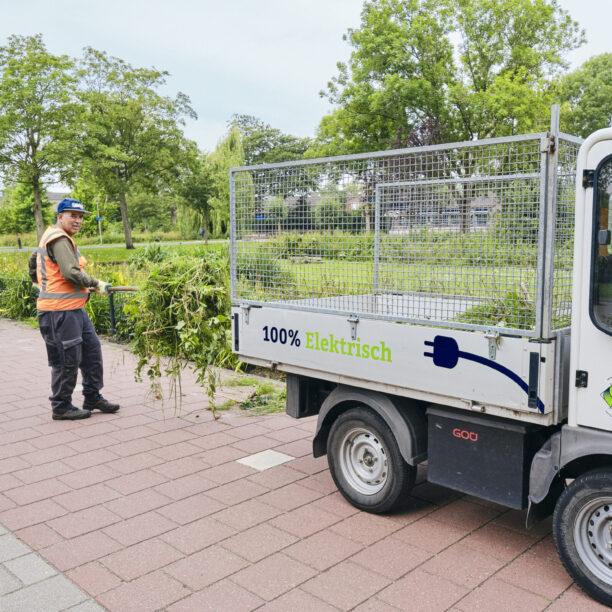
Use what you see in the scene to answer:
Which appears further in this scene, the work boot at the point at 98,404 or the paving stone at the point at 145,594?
the work boot at the point at 98,404

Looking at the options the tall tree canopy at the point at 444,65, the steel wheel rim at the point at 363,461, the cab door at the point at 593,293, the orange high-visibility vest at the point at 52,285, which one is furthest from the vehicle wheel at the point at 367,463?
the tall tree canopy at the point at 444,65

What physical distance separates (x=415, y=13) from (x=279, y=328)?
26524mm

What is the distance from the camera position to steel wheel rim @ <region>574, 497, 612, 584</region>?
3047 mm

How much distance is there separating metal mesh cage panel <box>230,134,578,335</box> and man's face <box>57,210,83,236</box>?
2068mm

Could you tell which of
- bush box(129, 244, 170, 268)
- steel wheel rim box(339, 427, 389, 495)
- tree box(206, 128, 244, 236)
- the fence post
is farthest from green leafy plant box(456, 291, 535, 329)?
tree box(206, 128, 244, 236)

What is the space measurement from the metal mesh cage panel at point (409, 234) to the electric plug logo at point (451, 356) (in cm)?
11

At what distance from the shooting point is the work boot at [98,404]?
256 inches

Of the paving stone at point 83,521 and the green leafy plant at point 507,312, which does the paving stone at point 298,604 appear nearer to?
the paving stone at point 83,521

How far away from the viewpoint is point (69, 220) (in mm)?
6035

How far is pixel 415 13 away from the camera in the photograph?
27172 mm

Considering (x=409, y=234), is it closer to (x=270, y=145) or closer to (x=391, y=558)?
(x=391, y=558)

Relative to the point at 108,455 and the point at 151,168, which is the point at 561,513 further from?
the point at 151,168

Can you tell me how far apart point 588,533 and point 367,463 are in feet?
4.93

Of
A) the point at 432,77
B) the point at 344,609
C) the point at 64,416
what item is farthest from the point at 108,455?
the point at 432,77
